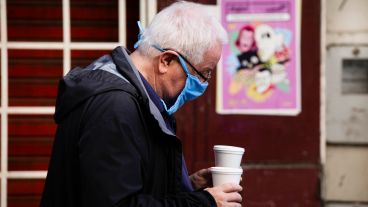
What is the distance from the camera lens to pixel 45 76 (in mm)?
4473

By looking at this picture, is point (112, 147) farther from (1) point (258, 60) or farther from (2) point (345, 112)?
(2) point (345, 112)

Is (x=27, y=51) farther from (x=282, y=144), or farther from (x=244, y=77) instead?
(x=282, y=144)

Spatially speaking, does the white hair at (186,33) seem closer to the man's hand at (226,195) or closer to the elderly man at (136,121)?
the elderly man at (136,121)

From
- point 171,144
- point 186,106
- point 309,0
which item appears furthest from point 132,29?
point 171,144

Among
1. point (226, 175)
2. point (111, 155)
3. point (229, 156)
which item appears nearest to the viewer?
point (111, 155)

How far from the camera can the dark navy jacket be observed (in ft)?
5.50

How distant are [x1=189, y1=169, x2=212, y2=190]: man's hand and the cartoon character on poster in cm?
192

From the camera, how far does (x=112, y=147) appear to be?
5.51ft

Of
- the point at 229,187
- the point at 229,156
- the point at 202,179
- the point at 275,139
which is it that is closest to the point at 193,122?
the point at 275,139

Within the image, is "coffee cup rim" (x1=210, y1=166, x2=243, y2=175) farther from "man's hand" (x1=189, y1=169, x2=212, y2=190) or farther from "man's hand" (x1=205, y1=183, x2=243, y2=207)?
"man's hand" (x1=189, y1=169, x2=212, y2=190)

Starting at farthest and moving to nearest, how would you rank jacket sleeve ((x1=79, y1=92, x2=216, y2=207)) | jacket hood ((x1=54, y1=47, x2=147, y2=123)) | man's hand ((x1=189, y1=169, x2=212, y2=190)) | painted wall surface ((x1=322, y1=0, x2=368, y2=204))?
painted wall surface ((x1=322, y1=0, x2=368, y2=204))
man's hand ((x1=189, y1=169, x2=212, y2=190))
jacket hood ((x1=54, y1=47, x2=147, y2=123))
jacket sleeve ((x1=79, y1=92, x2=216, y2=207))

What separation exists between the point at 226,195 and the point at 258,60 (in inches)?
96.2

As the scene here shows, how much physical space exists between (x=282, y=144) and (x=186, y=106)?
0.85m

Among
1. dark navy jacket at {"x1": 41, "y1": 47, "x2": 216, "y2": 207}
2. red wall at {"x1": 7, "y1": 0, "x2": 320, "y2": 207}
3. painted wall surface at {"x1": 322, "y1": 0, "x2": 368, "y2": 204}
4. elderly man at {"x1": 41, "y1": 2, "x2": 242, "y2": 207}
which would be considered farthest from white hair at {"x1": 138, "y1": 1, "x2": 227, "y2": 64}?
painted wall surface at {"x1": 322, "y1": 0, "x2": 368, "y2": 204}
